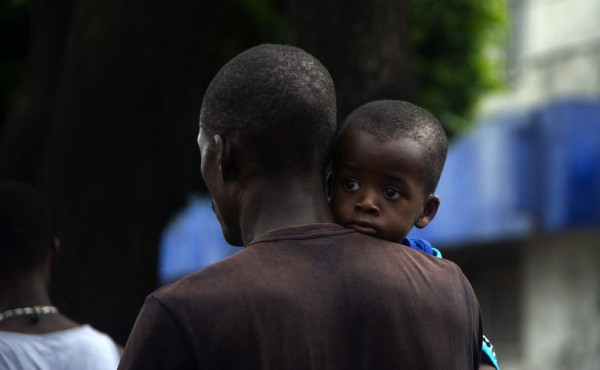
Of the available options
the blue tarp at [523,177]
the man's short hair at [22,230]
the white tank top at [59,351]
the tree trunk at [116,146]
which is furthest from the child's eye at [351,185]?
the blue tarp at [523,177]

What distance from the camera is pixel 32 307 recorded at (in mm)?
3980

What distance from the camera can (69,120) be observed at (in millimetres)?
6250

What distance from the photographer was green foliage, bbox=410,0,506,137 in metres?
9.63

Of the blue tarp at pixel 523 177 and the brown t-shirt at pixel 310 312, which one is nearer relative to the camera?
the brown t-shirt at pixel 310 312

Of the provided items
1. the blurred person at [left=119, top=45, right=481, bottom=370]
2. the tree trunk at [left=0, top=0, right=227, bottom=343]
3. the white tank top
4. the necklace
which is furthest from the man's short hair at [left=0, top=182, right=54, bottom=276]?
the tree trunk at [left=0, top=0, right=227, bottom=343]

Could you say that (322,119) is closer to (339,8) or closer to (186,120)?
(339,8)

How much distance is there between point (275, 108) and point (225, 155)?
14 cm

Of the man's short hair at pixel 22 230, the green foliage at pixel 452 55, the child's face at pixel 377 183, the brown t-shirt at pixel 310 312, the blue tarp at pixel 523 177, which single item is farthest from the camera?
the blue tarp at pixel 523 177

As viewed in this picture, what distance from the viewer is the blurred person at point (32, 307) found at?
12.7 feet

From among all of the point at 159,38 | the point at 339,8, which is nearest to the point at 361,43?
the point at 339,8

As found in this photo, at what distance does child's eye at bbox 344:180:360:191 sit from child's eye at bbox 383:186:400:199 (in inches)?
3.6

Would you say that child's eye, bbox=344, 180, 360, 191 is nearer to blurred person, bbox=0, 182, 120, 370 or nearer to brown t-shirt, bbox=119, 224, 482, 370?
brown t-shirt, bbox=119, 224, 482, 370

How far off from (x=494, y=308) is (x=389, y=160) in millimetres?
15565

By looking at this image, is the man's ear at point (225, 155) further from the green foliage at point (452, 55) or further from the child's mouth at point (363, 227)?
the green foliage at point (452, 55)
